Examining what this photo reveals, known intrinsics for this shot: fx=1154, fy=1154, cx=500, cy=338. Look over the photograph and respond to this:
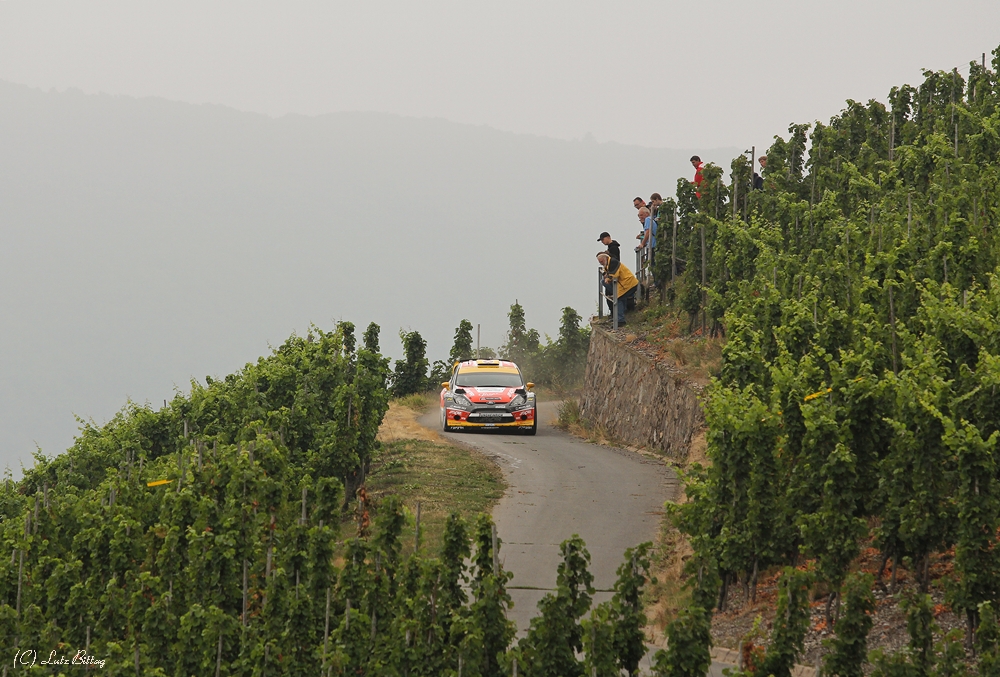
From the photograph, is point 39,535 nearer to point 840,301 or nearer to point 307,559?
point 307,559

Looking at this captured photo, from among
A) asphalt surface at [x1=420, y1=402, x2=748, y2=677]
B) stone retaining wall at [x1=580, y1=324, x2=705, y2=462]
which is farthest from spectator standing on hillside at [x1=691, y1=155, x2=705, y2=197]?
asphalt surface at [x1=420, y1=402, x2=748, y2=677]

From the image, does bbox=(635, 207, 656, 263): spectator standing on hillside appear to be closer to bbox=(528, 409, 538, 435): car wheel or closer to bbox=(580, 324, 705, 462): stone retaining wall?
bbox=(580, 324, 705, 462): stone retaining wall

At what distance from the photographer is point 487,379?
89.7 ft

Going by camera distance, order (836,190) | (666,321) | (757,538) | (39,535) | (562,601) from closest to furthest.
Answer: (562,601), (757,538), (39,535), (836,190), (666,321)

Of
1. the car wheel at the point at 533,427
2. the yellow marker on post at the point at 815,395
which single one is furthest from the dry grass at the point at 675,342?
the yellow marker on post at the point at 815,395

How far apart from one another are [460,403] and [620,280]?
17.5 ft

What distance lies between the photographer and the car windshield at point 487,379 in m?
27.2

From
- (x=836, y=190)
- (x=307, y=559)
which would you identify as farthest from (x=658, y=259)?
(x=307, y=559)

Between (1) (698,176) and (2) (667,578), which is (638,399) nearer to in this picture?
(1) (698,176)

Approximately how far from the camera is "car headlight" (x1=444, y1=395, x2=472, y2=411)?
87.8 feet

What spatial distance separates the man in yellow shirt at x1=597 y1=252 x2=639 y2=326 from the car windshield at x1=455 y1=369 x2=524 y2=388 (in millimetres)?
3325

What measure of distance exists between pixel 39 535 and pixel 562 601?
811 centimetres

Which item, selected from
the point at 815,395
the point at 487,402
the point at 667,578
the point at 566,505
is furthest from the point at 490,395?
the point at 815,395

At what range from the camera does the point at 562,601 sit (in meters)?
9.60
